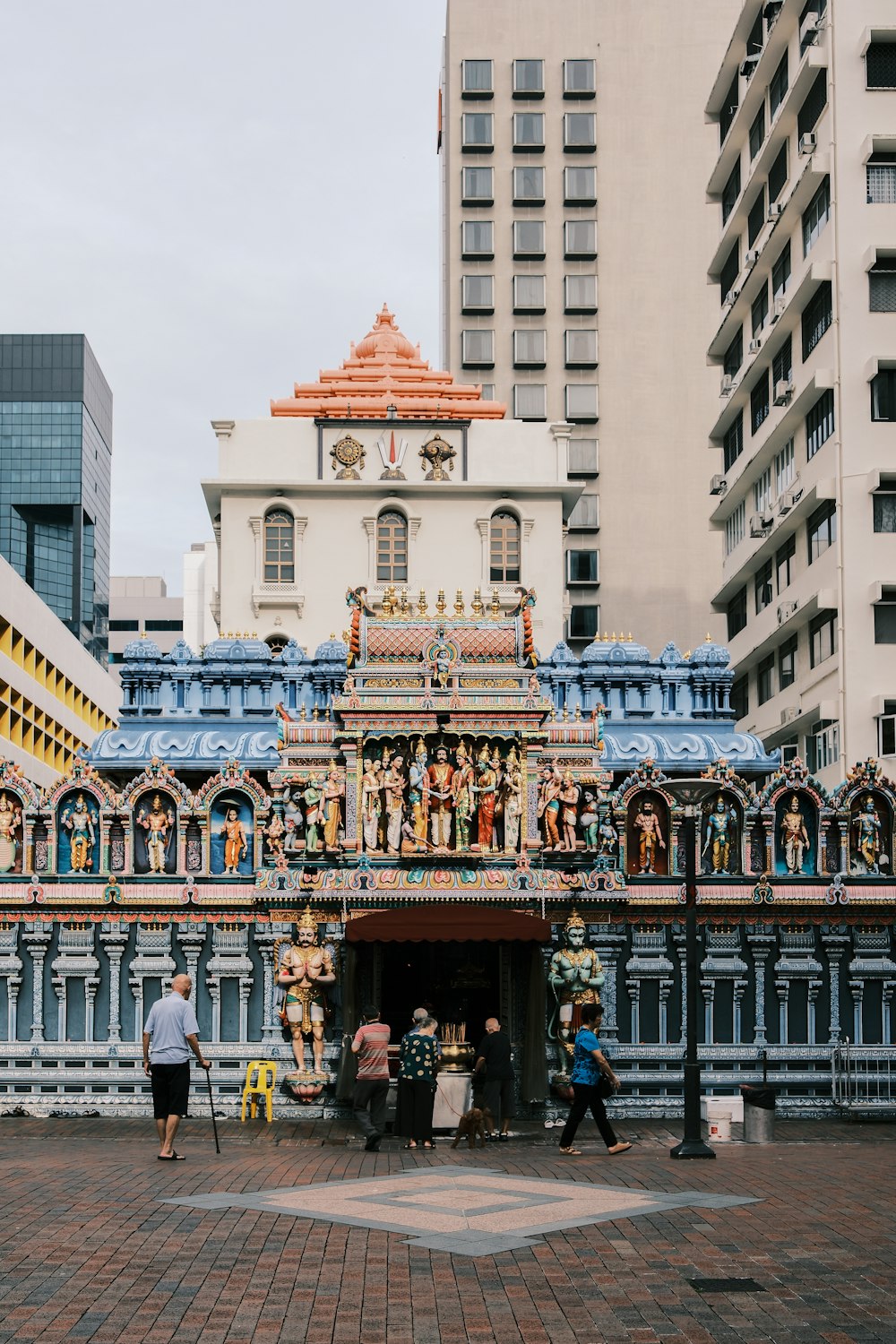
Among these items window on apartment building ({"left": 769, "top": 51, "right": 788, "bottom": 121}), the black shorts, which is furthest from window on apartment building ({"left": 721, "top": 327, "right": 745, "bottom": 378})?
the black shorts

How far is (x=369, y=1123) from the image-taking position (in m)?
22.2

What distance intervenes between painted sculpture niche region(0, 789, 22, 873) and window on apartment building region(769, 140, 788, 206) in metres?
32.5

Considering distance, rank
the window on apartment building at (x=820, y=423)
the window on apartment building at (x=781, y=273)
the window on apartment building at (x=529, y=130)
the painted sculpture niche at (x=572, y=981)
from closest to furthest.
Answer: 1. the painted sculpture niche at (x=572, y=981)
2. the window on apartment building at (x=820, y=423)
3. the window on apartment building at (x=781, y=273)
4. the window on apartment building at (x=529, y=130)

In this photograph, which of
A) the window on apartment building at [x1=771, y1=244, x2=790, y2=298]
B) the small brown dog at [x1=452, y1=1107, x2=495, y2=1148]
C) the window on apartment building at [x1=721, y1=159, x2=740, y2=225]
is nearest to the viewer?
the small brown dog at [x1=452, y1=1107, x2=495, y2=1148]

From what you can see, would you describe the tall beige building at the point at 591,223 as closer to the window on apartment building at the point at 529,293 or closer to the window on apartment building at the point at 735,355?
the window on apartment building at the point at 529,293

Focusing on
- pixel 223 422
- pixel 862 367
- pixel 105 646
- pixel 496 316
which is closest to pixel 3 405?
pixel 105 646

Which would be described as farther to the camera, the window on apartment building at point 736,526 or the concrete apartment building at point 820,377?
the window on apartment building at point 736,526

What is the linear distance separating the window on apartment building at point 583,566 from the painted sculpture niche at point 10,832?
177ft

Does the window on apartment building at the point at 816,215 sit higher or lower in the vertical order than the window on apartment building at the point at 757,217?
lower

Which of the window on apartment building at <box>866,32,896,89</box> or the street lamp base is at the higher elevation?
the window on apartment building at <box>866,32,896,89</box>

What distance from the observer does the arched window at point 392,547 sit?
49.1 metres

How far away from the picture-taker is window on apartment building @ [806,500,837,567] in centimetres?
4509

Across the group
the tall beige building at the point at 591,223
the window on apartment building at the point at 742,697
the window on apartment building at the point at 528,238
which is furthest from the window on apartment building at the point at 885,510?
the window on apartment building at the point at 528,238

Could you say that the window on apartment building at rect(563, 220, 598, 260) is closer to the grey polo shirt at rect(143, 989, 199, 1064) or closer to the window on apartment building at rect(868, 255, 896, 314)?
the window on apartment building at rect(868, 255, 896, 314)
